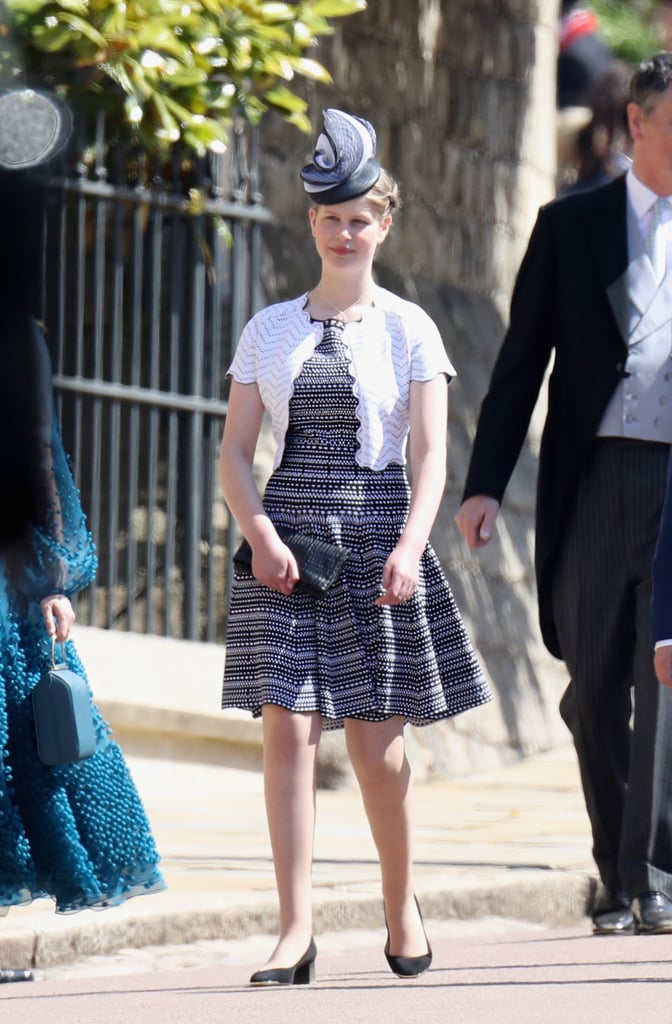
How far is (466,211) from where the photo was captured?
10070mm

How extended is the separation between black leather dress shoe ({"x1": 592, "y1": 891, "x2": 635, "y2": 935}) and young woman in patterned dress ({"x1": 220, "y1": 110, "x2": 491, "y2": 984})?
82 cm

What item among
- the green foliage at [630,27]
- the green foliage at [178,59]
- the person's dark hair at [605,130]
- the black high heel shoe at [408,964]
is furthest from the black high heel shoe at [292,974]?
the green foliage at [630,27]

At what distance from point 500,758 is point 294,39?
3.13m

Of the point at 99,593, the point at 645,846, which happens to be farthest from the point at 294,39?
the point at 645,846

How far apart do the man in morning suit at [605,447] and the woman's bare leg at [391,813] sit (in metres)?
0.71

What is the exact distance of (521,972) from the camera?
4.33 meters

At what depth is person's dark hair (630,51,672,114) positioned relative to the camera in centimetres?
498

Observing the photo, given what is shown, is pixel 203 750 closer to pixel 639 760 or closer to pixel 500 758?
pixel 500 758

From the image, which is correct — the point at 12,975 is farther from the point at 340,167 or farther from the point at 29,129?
the point at 29,129

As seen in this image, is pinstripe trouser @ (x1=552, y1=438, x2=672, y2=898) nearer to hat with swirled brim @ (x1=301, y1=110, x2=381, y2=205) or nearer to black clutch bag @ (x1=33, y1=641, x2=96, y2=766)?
hat with swirled brim @ (x1=301, y1=110, x2=381, y2=205)

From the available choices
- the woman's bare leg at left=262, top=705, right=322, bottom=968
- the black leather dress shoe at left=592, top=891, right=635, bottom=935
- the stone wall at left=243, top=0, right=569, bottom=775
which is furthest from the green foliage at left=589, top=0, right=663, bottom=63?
the woman's bare leg at left=262, top=705, right=322, bottom=968

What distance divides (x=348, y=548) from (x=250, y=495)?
9.1 inches

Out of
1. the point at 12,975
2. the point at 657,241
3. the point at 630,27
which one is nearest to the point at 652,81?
the point at 657,241

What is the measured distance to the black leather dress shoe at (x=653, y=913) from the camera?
4.58 metres
